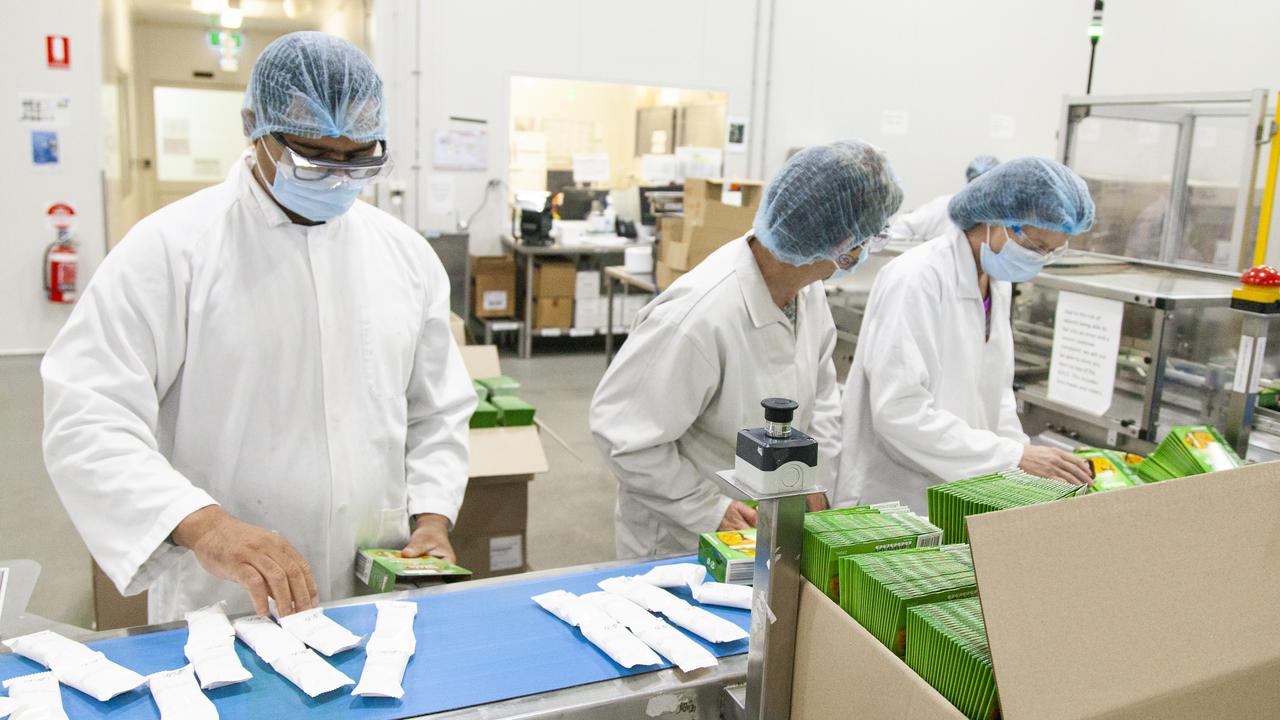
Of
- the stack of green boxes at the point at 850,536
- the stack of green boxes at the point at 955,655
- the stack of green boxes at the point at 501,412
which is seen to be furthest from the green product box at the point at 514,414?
the stack of green boxes at the point at 955,655

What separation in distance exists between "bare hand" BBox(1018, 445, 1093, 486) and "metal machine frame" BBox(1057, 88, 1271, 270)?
157cm

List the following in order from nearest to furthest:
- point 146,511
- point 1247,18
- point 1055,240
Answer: point 146,511
point 1055,240
point 1247,18

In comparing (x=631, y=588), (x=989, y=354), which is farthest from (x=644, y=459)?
(x=989, y=354)

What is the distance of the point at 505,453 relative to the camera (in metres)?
2.89

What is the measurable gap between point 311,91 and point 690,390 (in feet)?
2.64

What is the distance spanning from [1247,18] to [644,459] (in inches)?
279

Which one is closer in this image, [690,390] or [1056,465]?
[690,390]

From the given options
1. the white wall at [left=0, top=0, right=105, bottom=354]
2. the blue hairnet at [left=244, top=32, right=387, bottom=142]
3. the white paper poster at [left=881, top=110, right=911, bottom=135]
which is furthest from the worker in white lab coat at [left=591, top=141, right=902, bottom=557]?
the white paper poster at [left=881, top=110, right=911, bottom=135]

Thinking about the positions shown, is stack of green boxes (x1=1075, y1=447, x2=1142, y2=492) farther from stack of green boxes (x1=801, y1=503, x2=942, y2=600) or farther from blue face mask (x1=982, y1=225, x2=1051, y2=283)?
stack of green boxes (x1=801, y1=503, x2=942, y2=600)

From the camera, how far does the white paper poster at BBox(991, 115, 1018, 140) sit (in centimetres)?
809

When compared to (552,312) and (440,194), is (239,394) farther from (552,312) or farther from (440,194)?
(440,194)

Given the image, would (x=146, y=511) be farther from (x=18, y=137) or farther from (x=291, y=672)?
(x=18, y=137)

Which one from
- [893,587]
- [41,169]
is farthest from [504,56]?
[893,587]

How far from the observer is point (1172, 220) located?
136 inches
